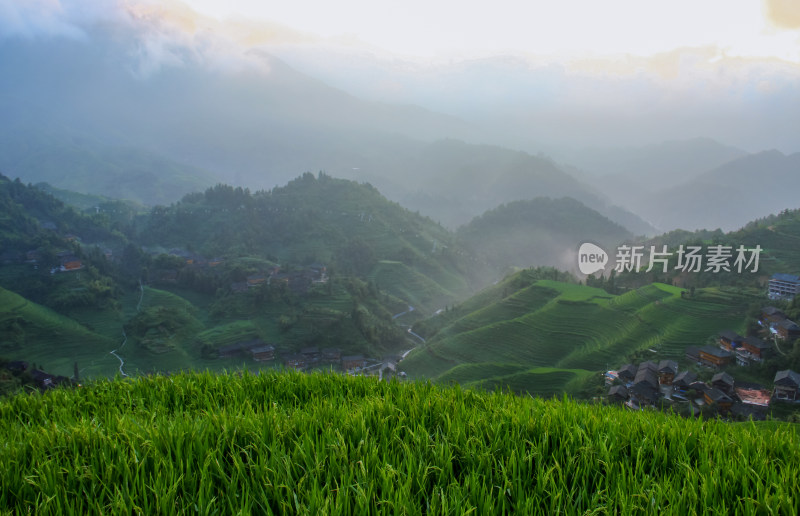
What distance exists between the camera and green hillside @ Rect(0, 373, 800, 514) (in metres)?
1.75

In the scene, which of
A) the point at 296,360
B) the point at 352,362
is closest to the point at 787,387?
the point at 352,362

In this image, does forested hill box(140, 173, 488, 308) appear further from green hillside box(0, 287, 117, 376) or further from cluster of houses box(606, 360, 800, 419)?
cluster of houses box(606, 360, 800, 419)

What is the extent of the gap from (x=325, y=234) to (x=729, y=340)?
221 feet

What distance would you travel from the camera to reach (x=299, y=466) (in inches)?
77.6

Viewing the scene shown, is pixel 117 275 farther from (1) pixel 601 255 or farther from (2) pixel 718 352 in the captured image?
(2) pixel 718 352

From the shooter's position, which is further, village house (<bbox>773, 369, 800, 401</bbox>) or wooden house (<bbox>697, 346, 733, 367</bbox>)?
wooden house (<bbox>697, 346, 733, 367</bbox>)

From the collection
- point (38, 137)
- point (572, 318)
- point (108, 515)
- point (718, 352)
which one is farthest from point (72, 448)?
point (38, 137)

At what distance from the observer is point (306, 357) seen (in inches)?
1657

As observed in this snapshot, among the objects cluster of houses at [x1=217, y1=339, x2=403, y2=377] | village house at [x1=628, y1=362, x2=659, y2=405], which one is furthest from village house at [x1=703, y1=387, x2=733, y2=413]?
cluster of houses at [x1=217, y1=339, x2=403, y2=377]

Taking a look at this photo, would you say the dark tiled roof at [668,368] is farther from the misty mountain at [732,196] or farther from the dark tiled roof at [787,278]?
the misty mountain at [732,196]

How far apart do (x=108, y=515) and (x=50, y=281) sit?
196ft

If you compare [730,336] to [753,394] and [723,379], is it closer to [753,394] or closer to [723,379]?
[753,394]

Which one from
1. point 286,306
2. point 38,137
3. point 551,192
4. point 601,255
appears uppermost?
point 38,137

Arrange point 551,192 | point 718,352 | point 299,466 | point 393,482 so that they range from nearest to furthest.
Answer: point 393,482
point 299,466
point 718,352
point 551,192
